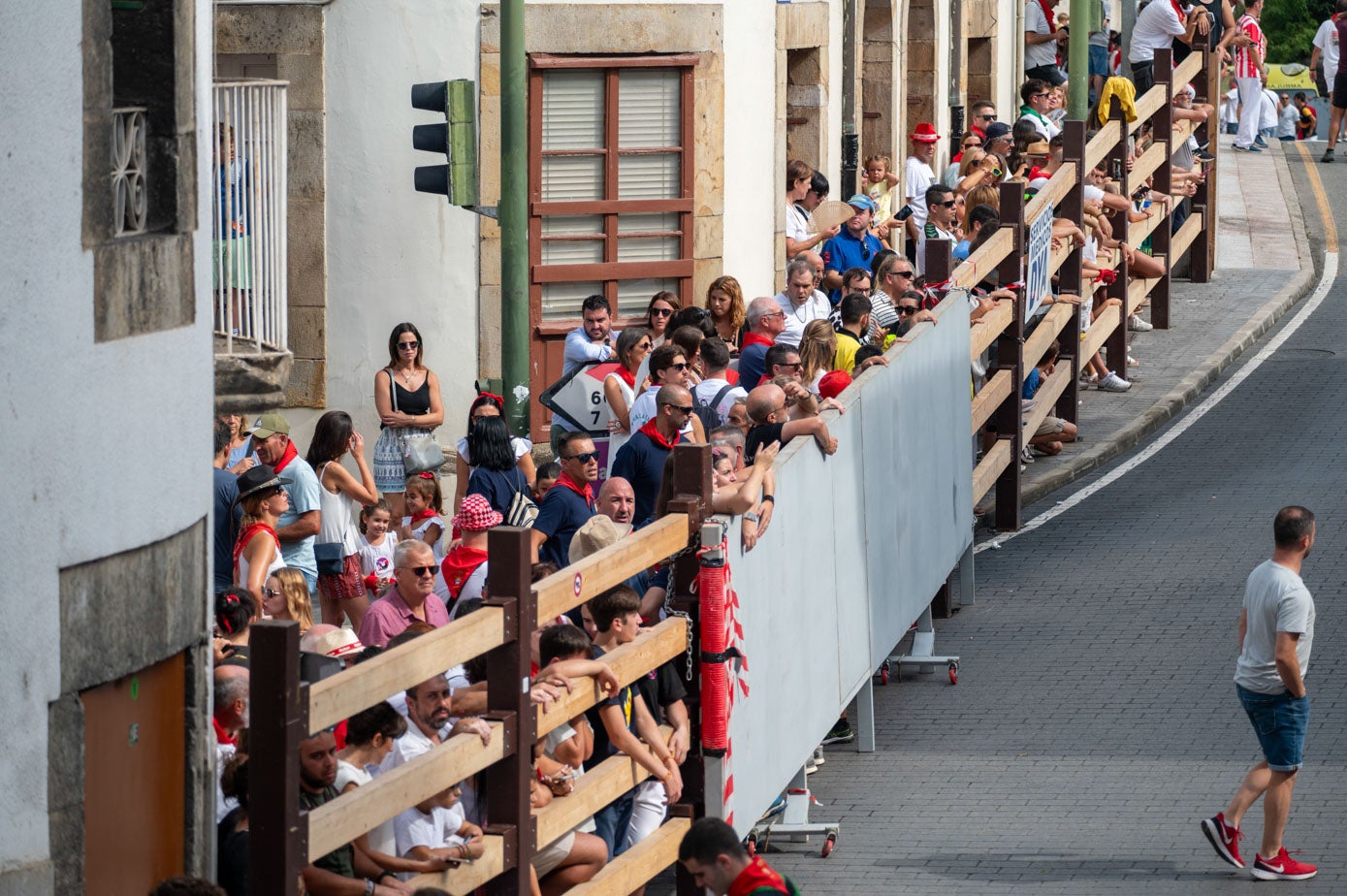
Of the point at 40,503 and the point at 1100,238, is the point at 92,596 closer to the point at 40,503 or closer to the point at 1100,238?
the point at 40,503

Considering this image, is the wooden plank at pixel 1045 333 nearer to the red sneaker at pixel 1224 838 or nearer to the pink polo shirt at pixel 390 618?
the red sneaker at pixel 1224 838

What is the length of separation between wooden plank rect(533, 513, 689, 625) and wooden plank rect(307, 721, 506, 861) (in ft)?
1.87

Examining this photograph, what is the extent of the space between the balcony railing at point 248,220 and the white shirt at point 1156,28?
1268cm

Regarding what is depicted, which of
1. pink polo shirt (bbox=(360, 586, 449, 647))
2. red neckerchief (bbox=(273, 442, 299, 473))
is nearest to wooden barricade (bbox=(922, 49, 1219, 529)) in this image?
red neckerchief (bbox=(273, 442, 299, 473))

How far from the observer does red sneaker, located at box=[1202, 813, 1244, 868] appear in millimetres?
10148

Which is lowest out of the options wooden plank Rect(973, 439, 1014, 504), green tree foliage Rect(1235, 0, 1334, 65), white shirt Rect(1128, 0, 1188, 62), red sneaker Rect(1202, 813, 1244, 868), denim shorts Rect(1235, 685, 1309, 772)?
red sneaker Rect(1202, 813, 1244, 868)

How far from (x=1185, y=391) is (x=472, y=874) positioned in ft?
47.9

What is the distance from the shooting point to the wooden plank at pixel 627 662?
8.12 m

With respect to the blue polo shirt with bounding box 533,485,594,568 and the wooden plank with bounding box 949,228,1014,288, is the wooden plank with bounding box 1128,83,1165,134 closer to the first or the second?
the wooden plank with bounding box 949,228,1014,288

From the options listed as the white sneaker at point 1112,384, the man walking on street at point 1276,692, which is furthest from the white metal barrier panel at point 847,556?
the white sneaker at point 1112,384

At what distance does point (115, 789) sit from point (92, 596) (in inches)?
27.6

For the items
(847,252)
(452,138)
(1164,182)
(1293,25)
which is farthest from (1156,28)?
(1293,25)

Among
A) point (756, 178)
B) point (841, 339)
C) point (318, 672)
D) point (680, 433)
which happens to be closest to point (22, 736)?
point (318, 672)

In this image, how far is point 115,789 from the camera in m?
7.93
